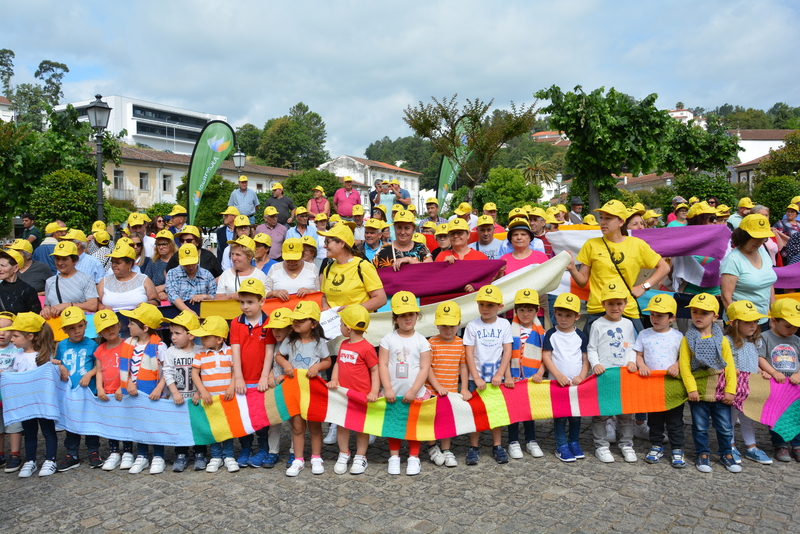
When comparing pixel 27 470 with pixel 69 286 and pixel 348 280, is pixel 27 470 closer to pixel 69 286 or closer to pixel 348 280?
pixel 69 286

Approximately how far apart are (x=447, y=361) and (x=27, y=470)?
13.0 ft

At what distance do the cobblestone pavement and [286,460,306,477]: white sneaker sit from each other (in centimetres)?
7

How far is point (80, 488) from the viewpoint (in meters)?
5.26

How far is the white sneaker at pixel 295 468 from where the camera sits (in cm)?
537

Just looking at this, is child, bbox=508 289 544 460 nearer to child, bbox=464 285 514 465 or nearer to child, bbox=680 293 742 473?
child, bbox=464 285 514 465

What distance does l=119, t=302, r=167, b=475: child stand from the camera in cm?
569

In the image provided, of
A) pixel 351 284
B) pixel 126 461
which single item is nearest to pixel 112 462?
pixel 126 461

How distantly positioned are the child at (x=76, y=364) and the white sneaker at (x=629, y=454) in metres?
4.83

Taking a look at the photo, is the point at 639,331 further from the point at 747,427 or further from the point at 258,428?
the point at 258,428

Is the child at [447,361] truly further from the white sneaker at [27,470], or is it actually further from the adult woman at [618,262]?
the white sneaker at [27,470]

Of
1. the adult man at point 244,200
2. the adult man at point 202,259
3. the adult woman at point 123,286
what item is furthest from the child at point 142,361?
the adult man at point 244,200

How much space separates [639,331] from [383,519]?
9.82ft

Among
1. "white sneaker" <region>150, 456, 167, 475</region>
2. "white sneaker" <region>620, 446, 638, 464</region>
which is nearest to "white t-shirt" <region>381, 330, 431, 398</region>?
"white sneaker" <region>620, 446, 638, 464</region>

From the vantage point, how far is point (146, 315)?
18.9 feet
